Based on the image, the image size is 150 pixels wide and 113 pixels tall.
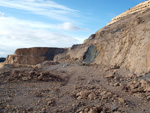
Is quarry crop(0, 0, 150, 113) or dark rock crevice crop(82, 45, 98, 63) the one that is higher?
dark rock crevice crop(82, 45, 98, 63)

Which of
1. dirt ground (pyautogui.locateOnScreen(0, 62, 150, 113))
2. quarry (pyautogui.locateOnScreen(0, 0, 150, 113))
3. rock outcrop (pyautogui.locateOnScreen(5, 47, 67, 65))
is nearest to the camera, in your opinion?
dirt ground (pyautogui.locateOnScreen(0, 62, 150, 113))

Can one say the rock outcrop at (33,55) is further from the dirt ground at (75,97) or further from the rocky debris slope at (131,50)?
the dirt ground at (75,97)

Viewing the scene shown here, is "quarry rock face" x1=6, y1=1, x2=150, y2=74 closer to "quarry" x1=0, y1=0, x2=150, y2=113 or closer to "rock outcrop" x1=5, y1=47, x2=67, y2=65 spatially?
"quarry" x1=0, y1=0, x2=150, y2=113

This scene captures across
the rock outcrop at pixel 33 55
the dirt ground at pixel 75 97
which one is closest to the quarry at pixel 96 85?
the dirt ground at pixel 75 97

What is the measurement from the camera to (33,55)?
21562 millimetres

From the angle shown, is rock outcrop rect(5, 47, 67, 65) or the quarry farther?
rock outcrop rect(5, 47, 67, 65)

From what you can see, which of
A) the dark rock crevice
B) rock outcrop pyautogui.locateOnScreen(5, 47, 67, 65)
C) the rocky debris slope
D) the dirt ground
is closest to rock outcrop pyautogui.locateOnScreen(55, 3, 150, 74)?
the rocky debris slope

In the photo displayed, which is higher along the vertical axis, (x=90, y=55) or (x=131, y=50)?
(x=131, y=50)

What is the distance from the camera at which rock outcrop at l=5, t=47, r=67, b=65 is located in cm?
2108

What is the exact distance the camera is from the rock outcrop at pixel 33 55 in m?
21.1

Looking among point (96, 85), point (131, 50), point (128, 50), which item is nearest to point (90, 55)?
point (128, 50)

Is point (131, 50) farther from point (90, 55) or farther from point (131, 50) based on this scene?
point (90, 55)

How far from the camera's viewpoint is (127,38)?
308 inches

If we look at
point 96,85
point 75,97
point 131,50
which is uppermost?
point 131,50
